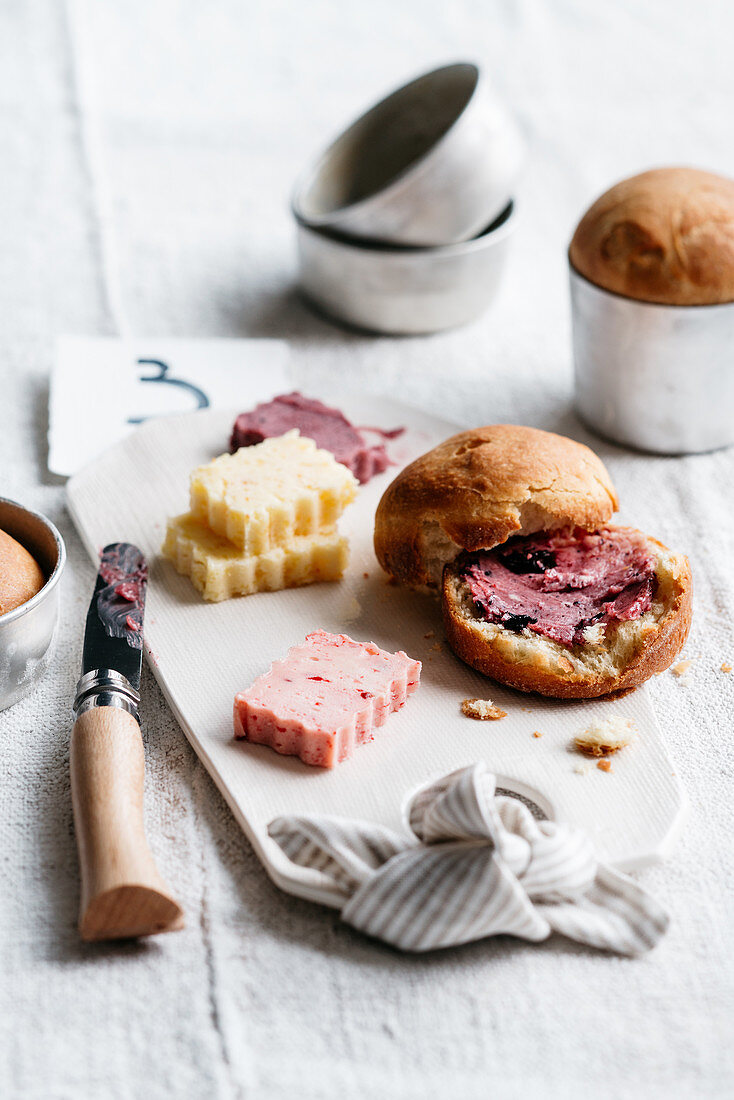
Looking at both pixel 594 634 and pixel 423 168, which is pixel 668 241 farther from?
pixel 594 634

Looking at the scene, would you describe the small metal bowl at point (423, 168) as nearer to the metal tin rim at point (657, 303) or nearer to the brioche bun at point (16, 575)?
the metal tin rim at point (657, 303)

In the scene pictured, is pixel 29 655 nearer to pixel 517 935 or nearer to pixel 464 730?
pixel 464 730

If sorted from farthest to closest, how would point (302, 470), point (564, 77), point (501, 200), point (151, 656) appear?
point (564, 77) < point (501, 200) < point (302, 470) < point (151, 656)

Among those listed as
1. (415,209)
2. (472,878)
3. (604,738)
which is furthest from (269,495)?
(415,209)

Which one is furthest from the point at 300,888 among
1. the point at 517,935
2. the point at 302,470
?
the point at 302,470

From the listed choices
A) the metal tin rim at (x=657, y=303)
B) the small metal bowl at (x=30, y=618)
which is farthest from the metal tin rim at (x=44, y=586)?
the metal tin rim at (x=657, y=303)

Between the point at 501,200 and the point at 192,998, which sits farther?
the point at 501,200
